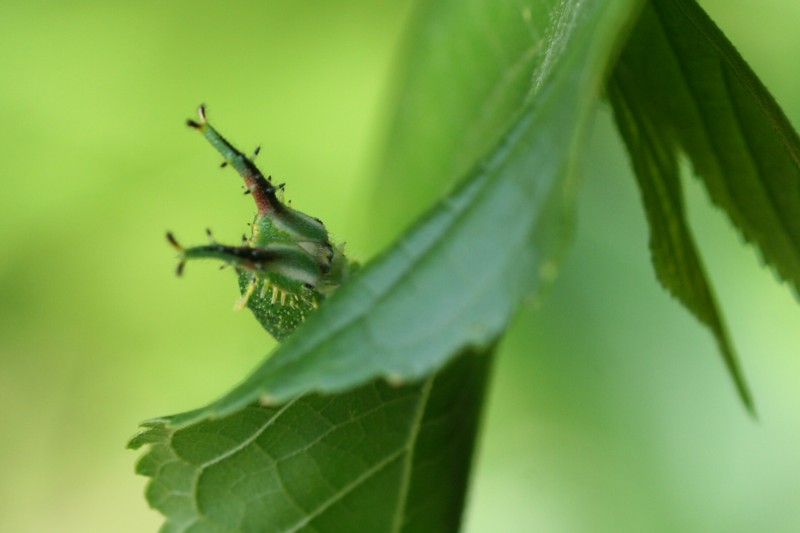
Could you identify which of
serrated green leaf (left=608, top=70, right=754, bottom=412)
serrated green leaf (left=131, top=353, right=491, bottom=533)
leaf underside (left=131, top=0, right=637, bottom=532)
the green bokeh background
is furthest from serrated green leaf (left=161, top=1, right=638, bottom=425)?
the green bokeh background

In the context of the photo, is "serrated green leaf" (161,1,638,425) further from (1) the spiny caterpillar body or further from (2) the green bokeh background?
(2) the green bokeh background

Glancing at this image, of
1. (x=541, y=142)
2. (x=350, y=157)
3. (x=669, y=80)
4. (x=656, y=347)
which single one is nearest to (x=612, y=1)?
(x=541, y=142)

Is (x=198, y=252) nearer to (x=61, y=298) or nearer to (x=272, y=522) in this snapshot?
(x=272, y=522)

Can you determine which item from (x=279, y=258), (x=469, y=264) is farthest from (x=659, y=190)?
(x=469, y=264)

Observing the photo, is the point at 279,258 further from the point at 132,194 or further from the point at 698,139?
the point at 132,194

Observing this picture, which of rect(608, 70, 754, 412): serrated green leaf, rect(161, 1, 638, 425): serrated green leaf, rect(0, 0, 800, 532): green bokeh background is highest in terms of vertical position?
rect(0, 0, 800, 532): green bokeh background

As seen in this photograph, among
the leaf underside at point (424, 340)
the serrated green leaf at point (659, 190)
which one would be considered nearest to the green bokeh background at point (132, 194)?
the leaf underside at point (424, 340)

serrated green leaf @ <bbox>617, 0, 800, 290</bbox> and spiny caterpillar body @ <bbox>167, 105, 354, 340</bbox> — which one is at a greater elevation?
spiny caterpillar body @ <bbox>167, 105, 354, 340</bbox>

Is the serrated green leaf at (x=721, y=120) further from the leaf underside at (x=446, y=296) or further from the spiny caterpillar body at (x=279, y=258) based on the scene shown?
the spiny caterpillar body at (x=279, y=258)
